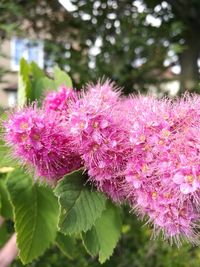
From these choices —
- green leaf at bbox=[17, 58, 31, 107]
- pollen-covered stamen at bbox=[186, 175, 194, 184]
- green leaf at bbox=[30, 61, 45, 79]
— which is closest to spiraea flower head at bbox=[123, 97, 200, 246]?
pollen-covered stamen at bbox=[186, 175, 194, 184]

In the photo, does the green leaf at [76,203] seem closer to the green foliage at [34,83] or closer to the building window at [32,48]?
the green foliage at [34,83]

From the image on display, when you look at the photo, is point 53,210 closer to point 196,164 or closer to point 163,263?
point 196,164

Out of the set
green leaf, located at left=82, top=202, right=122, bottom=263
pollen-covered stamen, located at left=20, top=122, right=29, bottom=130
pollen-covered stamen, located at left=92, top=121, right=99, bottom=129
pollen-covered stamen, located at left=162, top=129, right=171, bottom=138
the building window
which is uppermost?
the building window

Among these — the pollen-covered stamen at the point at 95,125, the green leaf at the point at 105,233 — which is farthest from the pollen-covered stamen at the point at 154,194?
the green leaf at the point at 105,233

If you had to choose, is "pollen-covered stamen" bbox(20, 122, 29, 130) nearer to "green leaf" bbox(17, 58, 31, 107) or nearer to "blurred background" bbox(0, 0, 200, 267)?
"green leaf" bbox(17, 58, 31, 107)

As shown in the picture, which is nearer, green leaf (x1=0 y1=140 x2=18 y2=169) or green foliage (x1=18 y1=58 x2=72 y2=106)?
green leaf (x1=0 y1=140 x2=18 y2=169)

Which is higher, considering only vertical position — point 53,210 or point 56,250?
point 53,210

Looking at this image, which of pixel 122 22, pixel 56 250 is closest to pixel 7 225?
pixel 56 250
